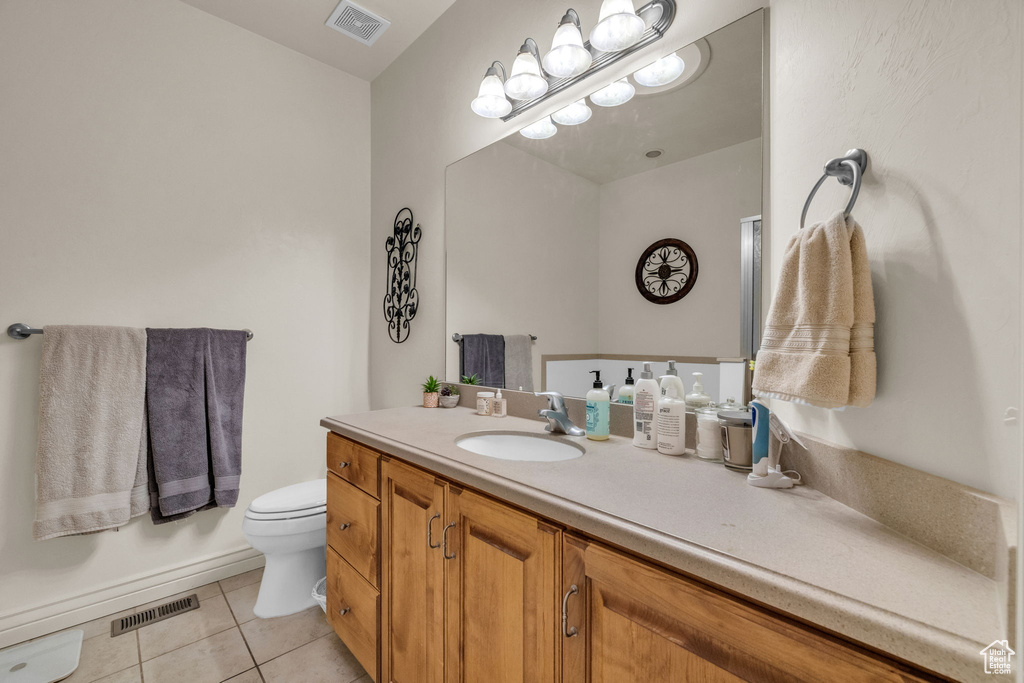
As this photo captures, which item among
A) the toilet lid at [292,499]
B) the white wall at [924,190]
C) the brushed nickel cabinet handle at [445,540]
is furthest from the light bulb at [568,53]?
the toilet lid at [292,499]

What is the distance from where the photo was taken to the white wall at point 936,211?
55cm

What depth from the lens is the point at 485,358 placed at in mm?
1853

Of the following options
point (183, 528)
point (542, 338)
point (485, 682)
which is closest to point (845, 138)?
point (542, 338)

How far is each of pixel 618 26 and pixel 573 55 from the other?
17cm

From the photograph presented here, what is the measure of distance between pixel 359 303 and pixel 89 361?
1.15m

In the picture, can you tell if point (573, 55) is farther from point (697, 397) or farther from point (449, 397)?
point (449, 397)

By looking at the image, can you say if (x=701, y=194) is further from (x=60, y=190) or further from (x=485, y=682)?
(x=60, y=190)

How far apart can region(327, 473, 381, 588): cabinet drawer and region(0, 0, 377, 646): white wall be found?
86 centimetres

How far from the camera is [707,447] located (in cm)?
104

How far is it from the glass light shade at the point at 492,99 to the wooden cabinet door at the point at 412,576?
131 centimetres

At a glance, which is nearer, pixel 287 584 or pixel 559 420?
pixel 559 420

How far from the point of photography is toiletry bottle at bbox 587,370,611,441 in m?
1.26

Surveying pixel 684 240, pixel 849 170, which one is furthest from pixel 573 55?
pixel 849 170

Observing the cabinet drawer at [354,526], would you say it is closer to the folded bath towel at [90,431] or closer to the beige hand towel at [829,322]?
the folded bath towel at [90,431]
